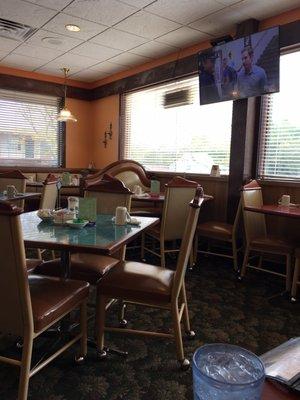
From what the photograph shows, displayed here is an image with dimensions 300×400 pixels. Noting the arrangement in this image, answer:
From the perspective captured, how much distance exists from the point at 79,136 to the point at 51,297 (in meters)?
5.45

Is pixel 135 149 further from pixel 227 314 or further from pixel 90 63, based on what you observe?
pixel 227 314

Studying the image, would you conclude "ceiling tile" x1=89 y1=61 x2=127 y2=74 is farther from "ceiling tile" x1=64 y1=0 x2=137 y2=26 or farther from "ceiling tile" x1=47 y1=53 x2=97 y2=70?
"ceiling tile" x1=64 y1=0 x2=137 y2=26

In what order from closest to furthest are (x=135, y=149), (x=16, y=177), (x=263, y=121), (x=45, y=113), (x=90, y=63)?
(x=263, y=121) → (x=16, y=177) → (x=90, y=63) → (x=135, y=149) → (x=45, y=113)

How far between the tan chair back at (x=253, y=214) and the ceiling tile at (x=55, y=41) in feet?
9.75

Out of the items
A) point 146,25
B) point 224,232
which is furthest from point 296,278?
point 146,25

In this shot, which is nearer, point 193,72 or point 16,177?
point 16,177

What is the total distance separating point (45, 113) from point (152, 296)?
5311 mm

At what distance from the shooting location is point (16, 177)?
4.32m

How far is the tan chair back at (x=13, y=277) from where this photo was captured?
138cm

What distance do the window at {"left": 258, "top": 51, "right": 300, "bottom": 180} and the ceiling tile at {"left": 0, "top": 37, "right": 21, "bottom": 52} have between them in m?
3.42

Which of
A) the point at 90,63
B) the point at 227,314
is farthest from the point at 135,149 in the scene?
the point at 227,314

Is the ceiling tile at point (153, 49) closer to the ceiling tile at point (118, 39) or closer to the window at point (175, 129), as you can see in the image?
the ceiling tile at point (118, 39)

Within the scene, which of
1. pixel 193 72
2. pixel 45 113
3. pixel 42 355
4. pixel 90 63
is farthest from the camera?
pixel 45 113

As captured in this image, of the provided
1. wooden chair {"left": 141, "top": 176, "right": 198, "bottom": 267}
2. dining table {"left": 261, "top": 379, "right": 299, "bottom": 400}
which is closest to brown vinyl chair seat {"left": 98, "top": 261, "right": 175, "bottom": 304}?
dining table {"left": 261, "top": 379, "right": 299, "bottom": 400}
